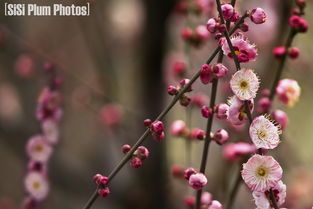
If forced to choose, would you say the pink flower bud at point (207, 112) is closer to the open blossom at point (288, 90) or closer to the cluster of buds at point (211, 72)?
the cluster of buds at point (211, 72)

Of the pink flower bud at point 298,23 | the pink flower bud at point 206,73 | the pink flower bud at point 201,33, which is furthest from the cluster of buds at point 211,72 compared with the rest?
the pink flower bud at point 201,33

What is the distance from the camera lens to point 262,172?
83cm

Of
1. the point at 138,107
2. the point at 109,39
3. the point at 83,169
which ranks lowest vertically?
the point at 83,169

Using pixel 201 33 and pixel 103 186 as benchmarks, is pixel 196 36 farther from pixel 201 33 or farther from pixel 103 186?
pixel 103 186

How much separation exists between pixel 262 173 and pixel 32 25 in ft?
9.52

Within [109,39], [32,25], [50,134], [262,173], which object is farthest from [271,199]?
[32,25]

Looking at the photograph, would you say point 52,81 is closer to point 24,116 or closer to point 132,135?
point 132,135

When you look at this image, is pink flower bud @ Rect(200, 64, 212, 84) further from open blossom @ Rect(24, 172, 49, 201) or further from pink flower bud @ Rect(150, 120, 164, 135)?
open blossom @ Rect(24, 172, 49, 201)

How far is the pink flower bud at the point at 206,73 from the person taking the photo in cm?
87

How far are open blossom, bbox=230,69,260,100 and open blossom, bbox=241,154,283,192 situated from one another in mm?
73

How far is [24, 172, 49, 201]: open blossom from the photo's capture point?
4.06ft

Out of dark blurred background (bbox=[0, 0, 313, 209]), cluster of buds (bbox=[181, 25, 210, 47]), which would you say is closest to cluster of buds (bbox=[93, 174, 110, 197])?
cluster of buds (bbox=[181, 25, 210, 47])

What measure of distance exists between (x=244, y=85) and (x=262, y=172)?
0.10m

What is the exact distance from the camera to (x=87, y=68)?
383 cm
